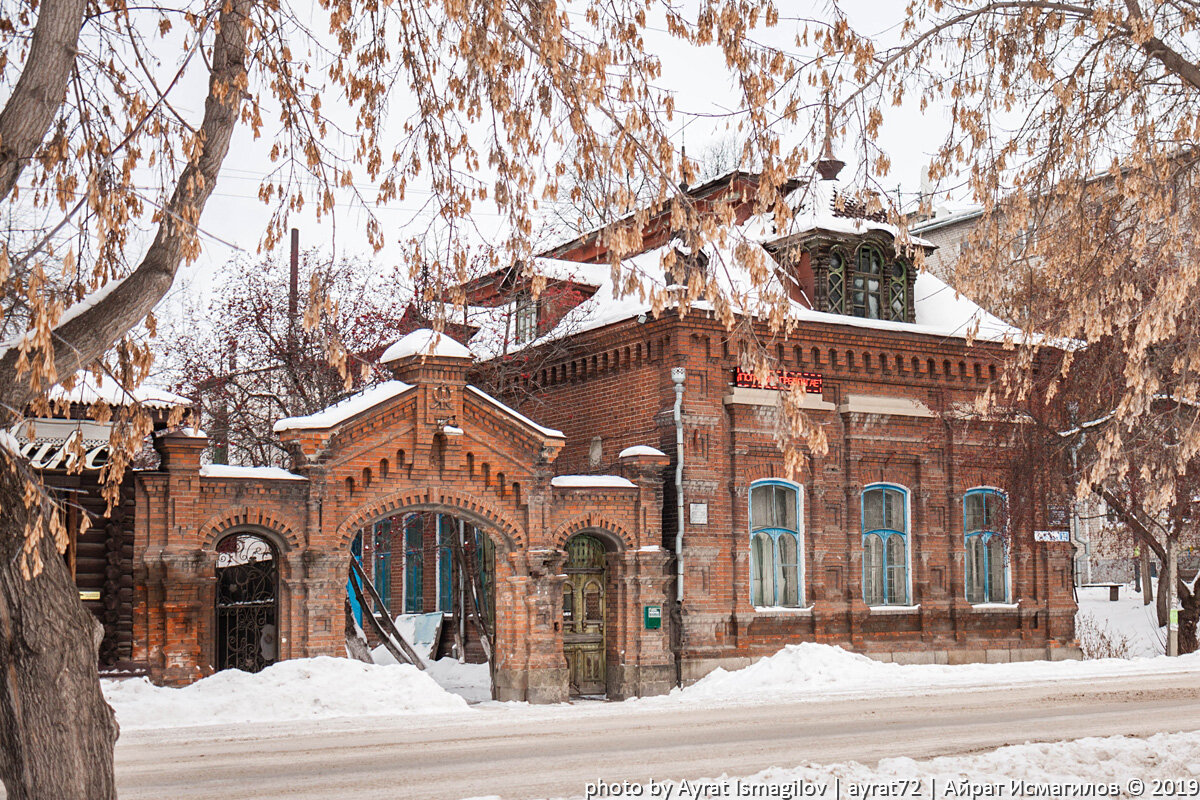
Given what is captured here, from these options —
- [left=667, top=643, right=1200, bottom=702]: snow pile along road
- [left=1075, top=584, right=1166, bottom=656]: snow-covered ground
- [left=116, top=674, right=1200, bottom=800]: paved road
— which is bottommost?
[left=1075, top=584, right=1166, bottom=656]: snow-covered ground

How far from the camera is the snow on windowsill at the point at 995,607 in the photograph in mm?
24972

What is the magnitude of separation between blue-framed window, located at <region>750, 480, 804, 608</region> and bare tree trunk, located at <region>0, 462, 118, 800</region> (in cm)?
1569

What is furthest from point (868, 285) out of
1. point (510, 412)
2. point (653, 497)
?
point (510, 412)

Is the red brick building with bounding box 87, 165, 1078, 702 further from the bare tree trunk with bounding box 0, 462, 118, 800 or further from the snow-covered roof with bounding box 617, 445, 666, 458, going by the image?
the bare tree trunk with bounding box 0, 462, 118, 800

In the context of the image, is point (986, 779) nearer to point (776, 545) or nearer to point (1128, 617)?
point (776, 545)

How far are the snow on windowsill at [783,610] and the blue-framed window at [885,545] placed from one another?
5.24ft

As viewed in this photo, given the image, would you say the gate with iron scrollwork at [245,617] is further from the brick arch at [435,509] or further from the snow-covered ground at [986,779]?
the snow-covered ground at [986,779]

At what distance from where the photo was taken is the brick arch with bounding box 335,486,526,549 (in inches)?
734

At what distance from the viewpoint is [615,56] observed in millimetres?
9734

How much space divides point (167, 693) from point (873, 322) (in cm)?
1403

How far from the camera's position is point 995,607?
82.7 feet

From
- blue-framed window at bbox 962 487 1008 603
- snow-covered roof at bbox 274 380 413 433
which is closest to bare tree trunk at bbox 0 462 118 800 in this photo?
snow-covered roof at bbox 274 380 413 433

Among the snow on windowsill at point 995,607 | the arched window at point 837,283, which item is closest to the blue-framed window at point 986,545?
the snow on windowsill at point 995,607

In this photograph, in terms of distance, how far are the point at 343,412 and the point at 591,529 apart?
4.49 metres
